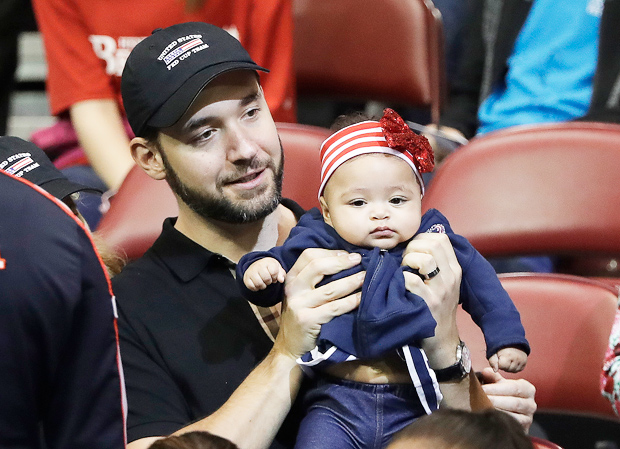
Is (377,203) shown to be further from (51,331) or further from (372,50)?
(372,50)

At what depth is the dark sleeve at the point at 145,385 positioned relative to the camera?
160 cm

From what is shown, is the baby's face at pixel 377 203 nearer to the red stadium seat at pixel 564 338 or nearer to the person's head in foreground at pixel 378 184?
Answer: the person's head in foreground at pixel 378 184

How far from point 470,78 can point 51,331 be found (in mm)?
2871

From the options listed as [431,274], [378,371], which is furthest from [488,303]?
[378,371]

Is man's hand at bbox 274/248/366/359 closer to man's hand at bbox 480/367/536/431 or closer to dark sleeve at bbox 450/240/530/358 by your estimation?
dark sleeve at bbox 450/240/530/358

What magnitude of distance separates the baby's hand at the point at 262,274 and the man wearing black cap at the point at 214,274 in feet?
0.21

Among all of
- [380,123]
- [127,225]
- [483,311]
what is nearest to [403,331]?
[483,311]

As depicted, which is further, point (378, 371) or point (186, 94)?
point (186, 94)

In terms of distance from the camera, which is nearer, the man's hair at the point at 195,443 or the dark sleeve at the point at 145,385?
the man's hair at the point at 195,443

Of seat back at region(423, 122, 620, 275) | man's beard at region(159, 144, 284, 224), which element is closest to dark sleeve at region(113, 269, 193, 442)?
man's beard at region(159, 144, 284, 224)

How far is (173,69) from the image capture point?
1.78m

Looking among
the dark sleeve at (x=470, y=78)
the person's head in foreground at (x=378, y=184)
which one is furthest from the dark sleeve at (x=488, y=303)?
the dark sleeve at (x=470, y=78)

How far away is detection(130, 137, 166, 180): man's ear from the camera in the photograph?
1.92 metres

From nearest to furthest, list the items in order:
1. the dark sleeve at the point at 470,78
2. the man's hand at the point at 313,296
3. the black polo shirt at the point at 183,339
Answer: the man's hand at the point at 313,296
the black polo shirt at the point at 183,339
the dark sleeve at the point at 470,78
